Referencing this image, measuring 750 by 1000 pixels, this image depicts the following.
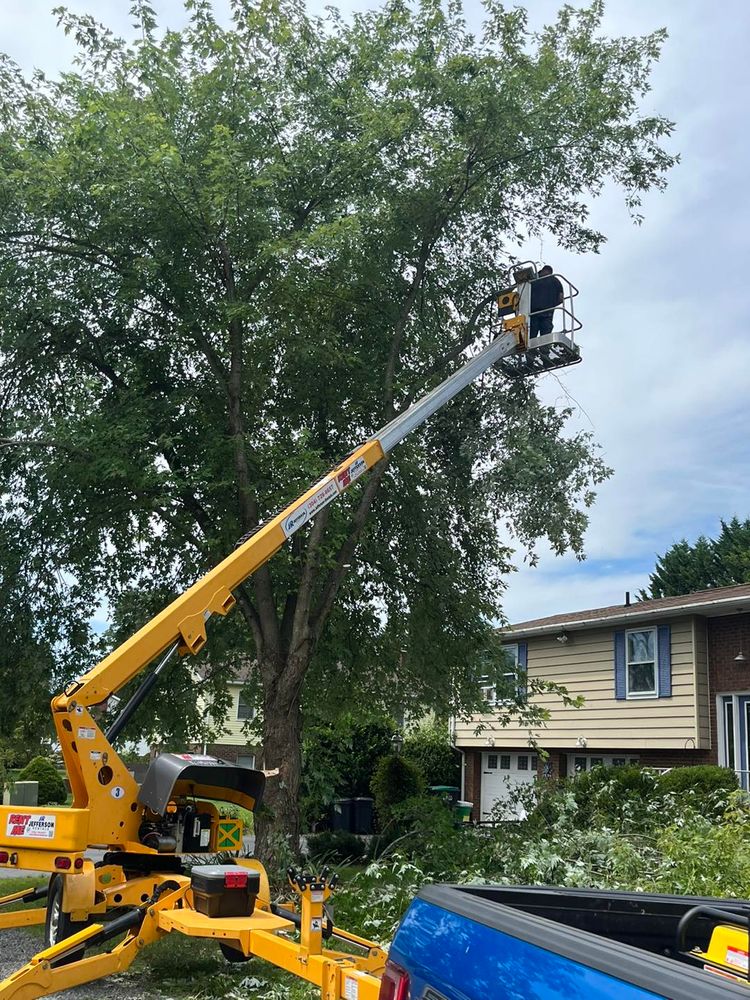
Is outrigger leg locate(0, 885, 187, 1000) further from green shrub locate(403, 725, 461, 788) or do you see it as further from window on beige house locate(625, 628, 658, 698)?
green shrub locate(403, 725, 461, 788)

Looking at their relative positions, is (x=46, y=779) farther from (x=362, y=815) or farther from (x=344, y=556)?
(x=344, y=556)

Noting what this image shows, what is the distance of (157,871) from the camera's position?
751 centimetres

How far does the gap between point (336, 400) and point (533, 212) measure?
3.85 metres

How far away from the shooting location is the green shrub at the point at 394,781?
19.0 meters

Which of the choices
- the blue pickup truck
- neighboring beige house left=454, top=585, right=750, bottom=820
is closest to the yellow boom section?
the blue pickup truck

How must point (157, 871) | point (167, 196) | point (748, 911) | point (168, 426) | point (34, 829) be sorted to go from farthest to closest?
point (168, 426) → point (167, 196) → point (157, 871) → point (34, 829) → point (748, 911)

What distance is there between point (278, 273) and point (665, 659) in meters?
10.7

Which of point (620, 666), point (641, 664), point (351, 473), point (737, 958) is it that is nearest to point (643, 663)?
point (641, 664)

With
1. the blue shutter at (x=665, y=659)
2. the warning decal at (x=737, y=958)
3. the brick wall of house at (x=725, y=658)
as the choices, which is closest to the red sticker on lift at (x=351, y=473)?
the warning decal at (x=737, y=958)

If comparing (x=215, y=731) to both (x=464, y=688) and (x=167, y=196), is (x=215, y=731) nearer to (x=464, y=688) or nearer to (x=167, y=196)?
(x=464, y=688)

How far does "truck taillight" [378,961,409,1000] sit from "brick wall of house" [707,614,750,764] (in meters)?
14.8

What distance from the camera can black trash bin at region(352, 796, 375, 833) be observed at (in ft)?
62.4

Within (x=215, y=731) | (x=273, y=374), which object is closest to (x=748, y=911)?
(x=273, y=374)

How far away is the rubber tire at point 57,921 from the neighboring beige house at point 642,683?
316 inches
